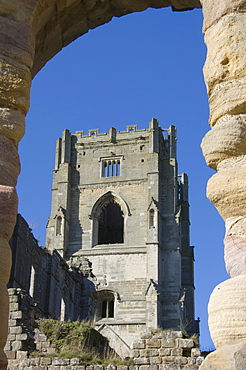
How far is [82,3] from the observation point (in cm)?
598

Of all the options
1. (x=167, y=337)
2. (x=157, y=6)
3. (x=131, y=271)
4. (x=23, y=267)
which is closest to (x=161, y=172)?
(x=131, y=271)

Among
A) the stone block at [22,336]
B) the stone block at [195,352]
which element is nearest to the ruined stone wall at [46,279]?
the stone block at [22,336]

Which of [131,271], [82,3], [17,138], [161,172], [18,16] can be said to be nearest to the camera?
[17,138]

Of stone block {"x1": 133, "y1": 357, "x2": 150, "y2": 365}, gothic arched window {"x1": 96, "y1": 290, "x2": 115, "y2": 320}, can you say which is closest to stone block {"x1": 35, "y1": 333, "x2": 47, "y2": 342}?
stone block {"x1": 133, "y1": 357, "x2": 150, "y2": 365}

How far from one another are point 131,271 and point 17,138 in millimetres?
41506

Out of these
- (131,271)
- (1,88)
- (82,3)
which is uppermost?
(131,271)

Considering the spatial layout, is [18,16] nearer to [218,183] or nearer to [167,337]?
[218,183]

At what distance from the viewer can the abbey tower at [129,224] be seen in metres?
44.8

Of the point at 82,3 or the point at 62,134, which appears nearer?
the point at 82,3

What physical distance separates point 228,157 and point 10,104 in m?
1.58

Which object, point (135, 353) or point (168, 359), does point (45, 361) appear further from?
point (168, 359)

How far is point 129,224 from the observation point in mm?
47531

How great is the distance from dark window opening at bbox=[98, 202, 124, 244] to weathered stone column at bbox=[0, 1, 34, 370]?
45.7 m

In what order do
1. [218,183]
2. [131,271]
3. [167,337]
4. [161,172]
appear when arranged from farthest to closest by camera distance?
[161,172]
[131,271]
[167,337]
[218,183]
